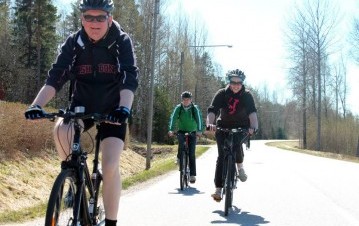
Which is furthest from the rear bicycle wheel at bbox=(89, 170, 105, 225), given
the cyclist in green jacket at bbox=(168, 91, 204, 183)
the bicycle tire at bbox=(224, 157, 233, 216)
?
the cyclist in green jacket at bbox=(168, 91, 204, 183)

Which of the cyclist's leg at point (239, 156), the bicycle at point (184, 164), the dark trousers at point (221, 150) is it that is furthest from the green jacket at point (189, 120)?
the dark trousers at point (221, 150)

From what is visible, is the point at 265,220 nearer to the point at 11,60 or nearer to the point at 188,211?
the point at 188,211

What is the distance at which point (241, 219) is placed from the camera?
24.7 feet

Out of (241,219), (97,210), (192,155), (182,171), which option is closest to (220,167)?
(241,219)

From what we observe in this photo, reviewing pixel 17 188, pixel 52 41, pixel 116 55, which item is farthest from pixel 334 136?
pixel 116 55

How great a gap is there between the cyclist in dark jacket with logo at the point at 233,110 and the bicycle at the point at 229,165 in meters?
0.12

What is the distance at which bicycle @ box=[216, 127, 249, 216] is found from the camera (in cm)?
782

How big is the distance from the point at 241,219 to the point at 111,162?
3.65 meters

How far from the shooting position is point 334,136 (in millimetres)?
52688

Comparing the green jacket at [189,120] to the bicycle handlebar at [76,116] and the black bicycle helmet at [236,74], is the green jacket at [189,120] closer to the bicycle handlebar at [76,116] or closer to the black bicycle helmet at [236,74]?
the black bicycle helmet at [236,74]

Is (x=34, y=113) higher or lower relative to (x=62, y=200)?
higher

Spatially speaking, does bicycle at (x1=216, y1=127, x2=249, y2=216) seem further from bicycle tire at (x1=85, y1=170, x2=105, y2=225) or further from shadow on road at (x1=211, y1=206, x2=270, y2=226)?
bicycle tire at (x1=85, y1=170, x2=105, y2=225)

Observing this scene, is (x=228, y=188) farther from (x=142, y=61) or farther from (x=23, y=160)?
(x=142, y=61)

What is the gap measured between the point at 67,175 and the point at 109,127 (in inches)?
31.3
